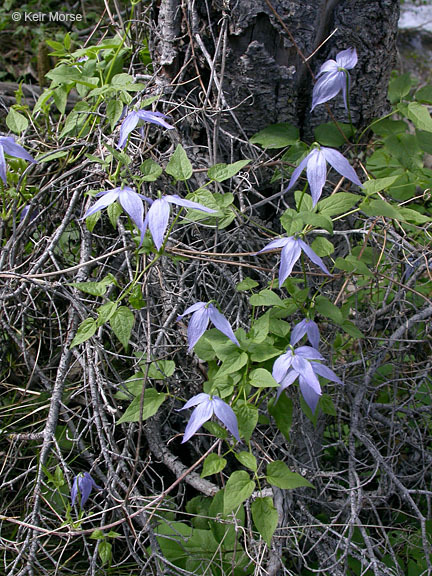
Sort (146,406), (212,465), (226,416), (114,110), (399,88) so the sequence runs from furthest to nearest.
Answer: (399,88) < (114,110) < (146,406) < (212,465) < (226,416)

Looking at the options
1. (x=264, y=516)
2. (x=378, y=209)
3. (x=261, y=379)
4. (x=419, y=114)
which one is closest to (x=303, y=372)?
(x=261, y=379)

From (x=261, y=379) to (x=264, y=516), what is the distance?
274 millimetres

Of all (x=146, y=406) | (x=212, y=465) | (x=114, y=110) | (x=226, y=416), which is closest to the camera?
(x=226, y=416)

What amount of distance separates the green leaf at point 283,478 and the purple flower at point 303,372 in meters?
0.16

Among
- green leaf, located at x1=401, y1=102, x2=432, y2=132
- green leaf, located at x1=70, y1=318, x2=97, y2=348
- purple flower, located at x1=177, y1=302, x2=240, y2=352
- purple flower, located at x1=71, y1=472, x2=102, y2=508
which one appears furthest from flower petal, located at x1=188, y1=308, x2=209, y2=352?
green leaf, located at x1=401, y1=102, x2=432, y2=132

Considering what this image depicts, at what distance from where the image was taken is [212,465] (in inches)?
44.6

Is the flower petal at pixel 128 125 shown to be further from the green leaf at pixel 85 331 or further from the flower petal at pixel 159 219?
the green leaf at pixel 85 331

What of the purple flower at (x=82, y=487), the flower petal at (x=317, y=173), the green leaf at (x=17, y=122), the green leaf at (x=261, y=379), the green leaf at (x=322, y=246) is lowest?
the purple flower at (x=82, y=487)

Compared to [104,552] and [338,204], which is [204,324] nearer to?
[338,204]

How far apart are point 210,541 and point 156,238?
806 mm

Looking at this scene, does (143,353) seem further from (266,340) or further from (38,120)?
(38,120)

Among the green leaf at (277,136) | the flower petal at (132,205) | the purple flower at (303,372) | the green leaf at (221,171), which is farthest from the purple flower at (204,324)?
the green leaf at (277,136)

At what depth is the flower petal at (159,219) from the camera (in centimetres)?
101

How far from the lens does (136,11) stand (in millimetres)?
1660
